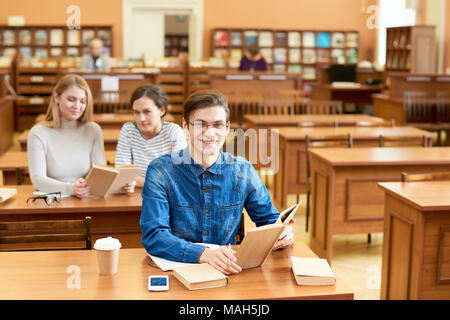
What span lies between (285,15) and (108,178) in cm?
1147

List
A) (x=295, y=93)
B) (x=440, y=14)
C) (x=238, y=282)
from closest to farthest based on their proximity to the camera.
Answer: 1. (x=238, y=282)
2. (x=295, y=93)
3. (x=440, y=14)

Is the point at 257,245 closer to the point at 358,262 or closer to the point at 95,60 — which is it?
the point at 358,262

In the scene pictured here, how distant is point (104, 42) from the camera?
505 inches

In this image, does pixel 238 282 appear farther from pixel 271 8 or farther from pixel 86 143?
pixel 271 8

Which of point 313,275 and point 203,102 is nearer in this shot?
point 313,275

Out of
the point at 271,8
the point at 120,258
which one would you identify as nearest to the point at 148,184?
the point at 120,258

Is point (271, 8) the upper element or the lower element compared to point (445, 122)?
upper

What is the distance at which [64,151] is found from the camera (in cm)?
317

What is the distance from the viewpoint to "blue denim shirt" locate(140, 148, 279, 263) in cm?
191

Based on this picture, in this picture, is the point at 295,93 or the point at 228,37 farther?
the point at 228,37

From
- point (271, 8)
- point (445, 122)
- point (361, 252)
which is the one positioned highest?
point (271, 8)

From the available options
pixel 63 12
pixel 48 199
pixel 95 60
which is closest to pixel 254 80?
pixel 95 60

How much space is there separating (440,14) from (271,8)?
3.80 metres

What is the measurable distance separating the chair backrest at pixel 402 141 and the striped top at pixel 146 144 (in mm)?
2261
